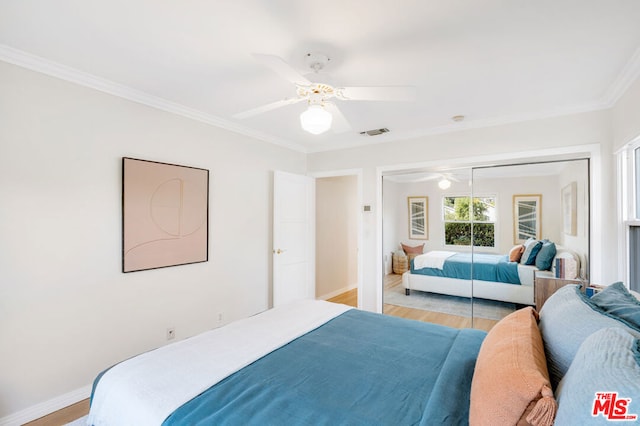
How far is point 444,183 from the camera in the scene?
3.81 meters

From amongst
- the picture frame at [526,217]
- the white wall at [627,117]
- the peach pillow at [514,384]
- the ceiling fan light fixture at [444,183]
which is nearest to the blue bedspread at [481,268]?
the picture frame at [526,217]

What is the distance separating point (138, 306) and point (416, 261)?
3202mm

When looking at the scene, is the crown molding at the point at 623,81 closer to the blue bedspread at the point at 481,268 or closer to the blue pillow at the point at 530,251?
the blue pillow at the point at 530,251

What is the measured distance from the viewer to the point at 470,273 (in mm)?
3656

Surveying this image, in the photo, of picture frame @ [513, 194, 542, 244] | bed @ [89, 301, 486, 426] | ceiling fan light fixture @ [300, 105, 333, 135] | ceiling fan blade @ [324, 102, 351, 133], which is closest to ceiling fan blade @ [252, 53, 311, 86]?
ceiling fan light fixture @ [300, 105, 333, 135]

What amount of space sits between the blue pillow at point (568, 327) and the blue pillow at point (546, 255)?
202 centimetres

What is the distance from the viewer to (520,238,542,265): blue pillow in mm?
3234

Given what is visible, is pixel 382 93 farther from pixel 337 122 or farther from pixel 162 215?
pixel 162 215

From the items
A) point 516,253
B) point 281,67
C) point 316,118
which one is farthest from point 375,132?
point 281,67

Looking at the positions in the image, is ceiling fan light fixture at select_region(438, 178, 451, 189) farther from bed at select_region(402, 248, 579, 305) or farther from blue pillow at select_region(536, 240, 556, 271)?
blue pillow at select_region(536, 240, 556, 271)

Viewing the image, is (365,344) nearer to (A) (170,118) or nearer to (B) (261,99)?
(B) (261,99)

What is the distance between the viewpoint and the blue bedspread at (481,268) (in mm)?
3385

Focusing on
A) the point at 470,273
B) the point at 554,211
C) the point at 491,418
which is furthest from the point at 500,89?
the point at 491,418

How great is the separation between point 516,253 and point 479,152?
47.1 inches
